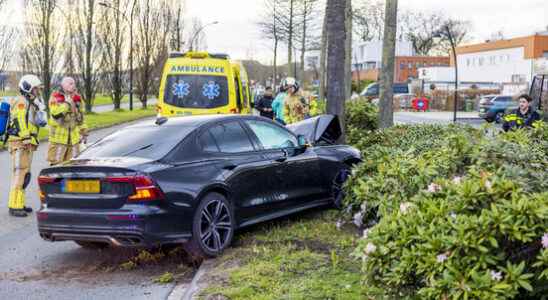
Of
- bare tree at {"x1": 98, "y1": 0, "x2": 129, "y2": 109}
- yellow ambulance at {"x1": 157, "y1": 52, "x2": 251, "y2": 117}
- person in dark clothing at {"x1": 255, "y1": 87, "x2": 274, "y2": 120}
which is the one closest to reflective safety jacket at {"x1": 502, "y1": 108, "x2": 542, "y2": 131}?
yellow ambulance at {"x1": 157, "y1": 52, "x2": 251, "y2": 117}

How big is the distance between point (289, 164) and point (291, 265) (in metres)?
2.18

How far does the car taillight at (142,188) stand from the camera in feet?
20.6

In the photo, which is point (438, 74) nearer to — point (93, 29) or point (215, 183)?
point (93, 29)

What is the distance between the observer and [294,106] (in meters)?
13.3

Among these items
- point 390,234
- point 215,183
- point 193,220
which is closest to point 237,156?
point 215,183

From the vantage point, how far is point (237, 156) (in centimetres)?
741

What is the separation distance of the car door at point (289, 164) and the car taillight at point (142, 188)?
6.01 feet

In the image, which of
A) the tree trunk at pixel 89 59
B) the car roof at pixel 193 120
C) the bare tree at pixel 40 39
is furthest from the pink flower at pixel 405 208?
the tree trunk at pixel 89 59

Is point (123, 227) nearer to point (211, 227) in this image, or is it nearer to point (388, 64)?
point (211, 227)

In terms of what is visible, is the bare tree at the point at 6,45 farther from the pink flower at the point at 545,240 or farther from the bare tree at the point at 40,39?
the pink flower at the point at 545,240

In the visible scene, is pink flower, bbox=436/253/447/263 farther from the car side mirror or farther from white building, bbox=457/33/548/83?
white building, bbox=457/33/548/83

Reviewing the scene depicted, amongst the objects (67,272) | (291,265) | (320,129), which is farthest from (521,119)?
(67,272)

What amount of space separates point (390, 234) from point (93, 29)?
34.9 m

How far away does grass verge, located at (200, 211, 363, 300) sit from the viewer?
5.29 metres
